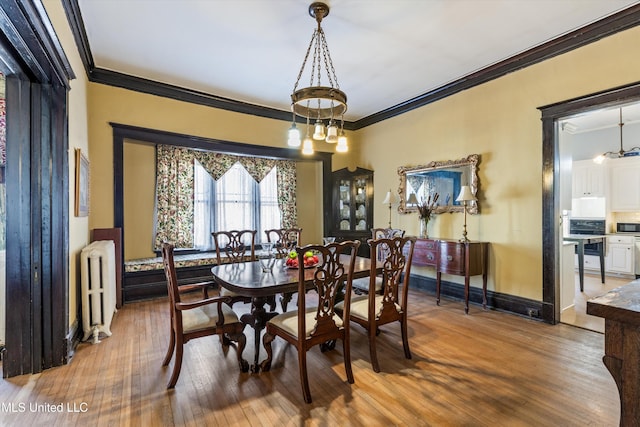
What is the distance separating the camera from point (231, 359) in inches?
98.3

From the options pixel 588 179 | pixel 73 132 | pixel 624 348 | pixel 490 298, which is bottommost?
pixel 490 298

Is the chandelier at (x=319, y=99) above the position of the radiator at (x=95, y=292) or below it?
above

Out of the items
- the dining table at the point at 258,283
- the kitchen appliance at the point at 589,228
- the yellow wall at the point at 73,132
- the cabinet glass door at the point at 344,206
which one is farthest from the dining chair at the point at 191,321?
the kitchen appliance at the point at 589,228

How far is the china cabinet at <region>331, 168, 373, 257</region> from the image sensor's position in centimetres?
545

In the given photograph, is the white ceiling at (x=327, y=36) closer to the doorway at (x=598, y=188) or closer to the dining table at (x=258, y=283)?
the dining table at (x=258, y=283)

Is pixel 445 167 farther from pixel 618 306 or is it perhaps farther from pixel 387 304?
pixel 618 306

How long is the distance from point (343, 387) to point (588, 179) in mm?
6495

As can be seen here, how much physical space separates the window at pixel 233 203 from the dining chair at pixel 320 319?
3.27 m

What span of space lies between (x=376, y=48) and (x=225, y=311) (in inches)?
115

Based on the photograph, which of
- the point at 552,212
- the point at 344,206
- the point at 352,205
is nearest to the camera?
the point at 552,212

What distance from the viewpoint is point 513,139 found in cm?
356

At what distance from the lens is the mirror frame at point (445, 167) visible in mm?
3906

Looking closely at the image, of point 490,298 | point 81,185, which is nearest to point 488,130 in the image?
point 490,298

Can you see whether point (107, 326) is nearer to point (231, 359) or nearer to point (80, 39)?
point (231, 359)
